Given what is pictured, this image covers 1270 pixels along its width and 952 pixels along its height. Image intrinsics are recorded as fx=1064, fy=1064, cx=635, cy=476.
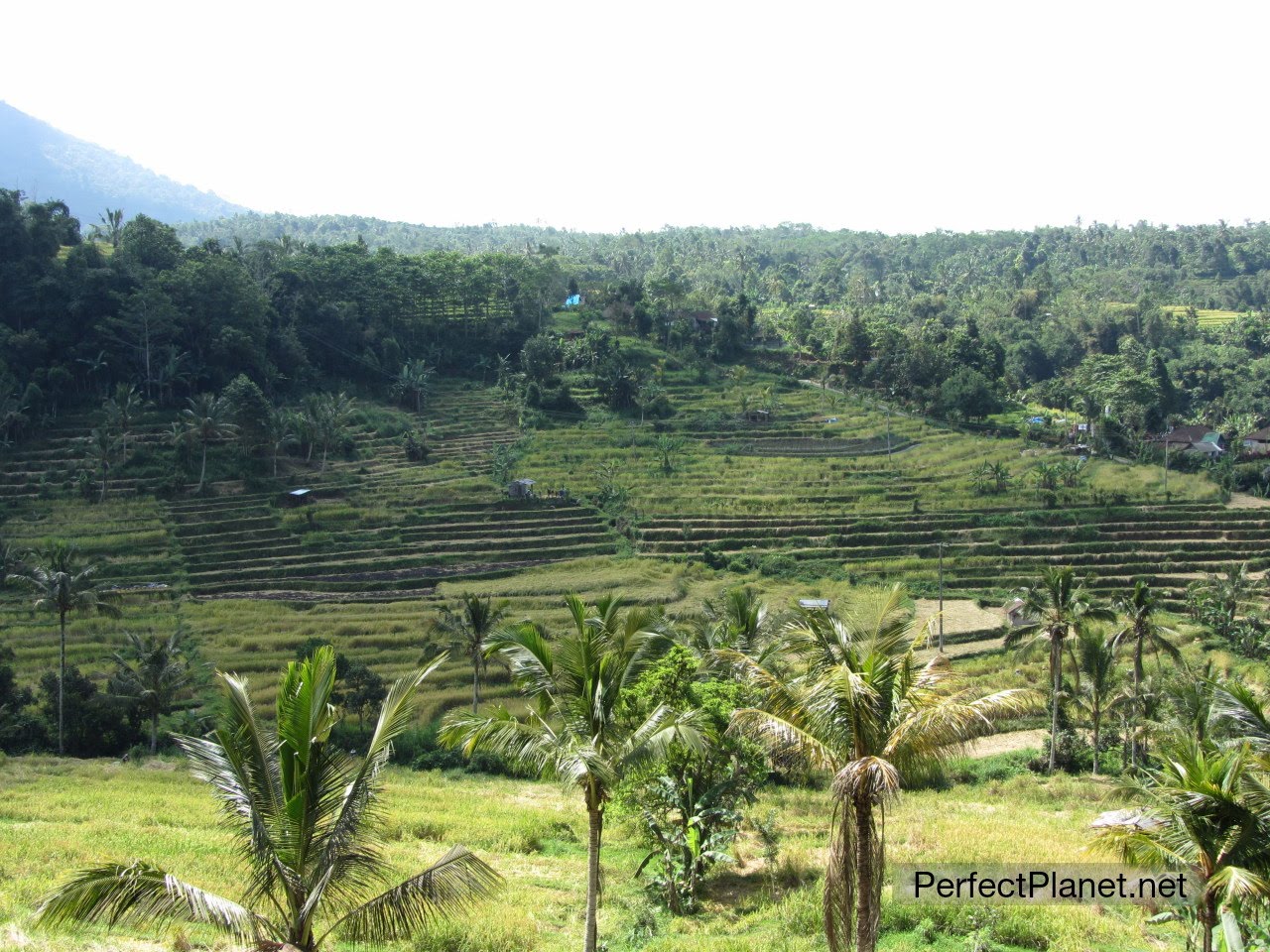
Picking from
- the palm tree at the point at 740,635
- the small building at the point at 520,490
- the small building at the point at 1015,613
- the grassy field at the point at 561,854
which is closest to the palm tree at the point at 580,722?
the grassy field at the point at 561,854

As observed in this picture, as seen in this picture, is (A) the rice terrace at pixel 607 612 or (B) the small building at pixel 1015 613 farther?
(B) the small building at pixel 1015 613

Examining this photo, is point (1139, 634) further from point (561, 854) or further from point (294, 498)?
point (294, 498)

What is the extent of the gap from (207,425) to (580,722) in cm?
4432

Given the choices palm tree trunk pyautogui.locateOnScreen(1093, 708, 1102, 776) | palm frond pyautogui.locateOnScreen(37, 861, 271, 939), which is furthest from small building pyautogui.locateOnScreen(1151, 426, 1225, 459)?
palm frond pyautogui.locateOnScreen(37, 861, 271, 939)

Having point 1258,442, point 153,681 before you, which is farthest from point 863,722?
point 1258,442

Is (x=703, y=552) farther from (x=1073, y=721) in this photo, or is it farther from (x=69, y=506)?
(x=69, y=506)

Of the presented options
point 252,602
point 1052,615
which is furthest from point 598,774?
point 252,602

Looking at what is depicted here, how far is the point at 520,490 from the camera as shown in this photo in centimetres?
5312

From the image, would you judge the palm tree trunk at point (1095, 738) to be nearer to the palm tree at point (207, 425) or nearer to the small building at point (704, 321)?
the palm tree at point (207, 425)

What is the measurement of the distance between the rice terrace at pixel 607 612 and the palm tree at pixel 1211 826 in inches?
1.7

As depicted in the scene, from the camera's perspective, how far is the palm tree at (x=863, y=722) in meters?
9.18

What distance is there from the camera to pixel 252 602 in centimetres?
4069

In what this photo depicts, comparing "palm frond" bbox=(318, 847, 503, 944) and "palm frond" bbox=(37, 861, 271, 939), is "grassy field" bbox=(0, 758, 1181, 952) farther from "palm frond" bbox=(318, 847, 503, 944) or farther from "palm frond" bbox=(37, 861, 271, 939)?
"palm frond" bbox=(318, 847, 503, 944)

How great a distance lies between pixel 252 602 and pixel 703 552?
19.6 m
